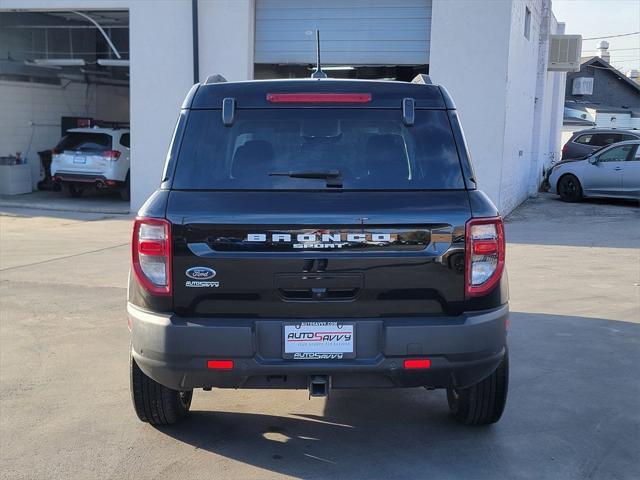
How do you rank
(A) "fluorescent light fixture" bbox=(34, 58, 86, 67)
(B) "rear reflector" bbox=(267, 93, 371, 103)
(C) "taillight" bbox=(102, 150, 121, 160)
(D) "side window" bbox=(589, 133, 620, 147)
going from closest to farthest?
(B) "rear reflector" bbox=(267, 93, 371, 103)
(C) "taillight" bbox=(102, 150, 121, 160)
(A) "fluorescent light fixture" bbox=(34, 58, 86, 67)
(D) "side window" bbox=(589, 133, 620, 147)

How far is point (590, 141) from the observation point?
21703mm

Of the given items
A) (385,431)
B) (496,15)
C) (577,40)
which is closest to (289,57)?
(496,15)

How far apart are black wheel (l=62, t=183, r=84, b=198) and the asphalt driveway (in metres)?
10.1

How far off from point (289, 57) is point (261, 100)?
412 inches

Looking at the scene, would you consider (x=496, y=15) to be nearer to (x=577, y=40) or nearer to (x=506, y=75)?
(x=506, y=75)

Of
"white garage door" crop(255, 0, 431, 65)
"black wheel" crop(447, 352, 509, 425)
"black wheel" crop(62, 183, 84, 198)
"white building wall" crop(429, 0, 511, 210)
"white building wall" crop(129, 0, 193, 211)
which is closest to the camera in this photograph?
"black wheel" crop(447, 352, 509, 425)

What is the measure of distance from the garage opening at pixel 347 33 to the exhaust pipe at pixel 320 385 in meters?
10.7

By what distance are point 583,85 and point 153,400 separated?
44.3 metres

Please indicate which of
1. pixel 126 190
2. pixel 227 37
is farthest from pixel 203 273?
pixel 126 190

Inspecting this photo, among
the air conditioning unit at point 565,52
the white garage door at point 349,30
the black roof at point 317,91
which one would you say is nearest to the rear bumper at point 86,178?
the white garage door at point 349,30

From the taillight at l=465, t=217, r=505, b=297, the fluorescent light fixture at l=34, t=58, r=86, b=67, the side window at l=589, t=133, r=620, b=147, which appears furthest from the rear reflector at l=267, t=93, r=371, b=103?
the side window at l=589, t=133, r=620, b=147

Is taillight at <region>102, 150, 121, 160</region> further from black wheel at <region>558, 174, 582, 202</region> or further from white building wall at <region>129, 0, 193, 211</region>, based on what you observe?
black wheel at <region>558, 174, 582, 202</region>

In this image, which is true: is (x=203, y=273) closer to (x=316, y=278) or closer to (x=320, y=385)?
A: (x=316, y=278)

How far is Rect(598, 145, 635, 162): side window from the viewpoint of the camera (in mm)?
16266
